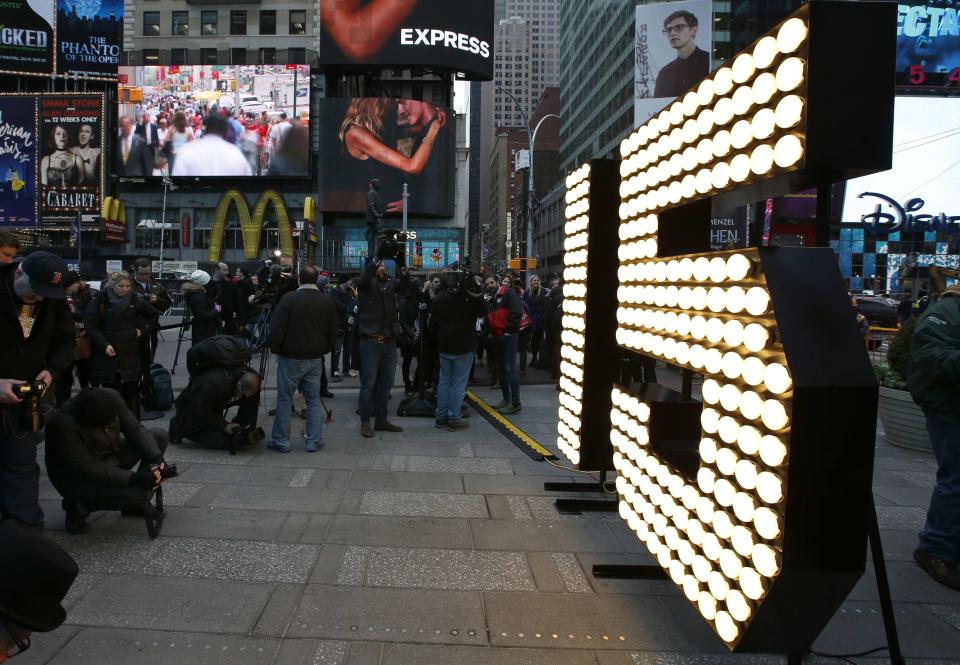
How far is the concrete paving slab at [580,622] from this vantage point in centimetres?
320

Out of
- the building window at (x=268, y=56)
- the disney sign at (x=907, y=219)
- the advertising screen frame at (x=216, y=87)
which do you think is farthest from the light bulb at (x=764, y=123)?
the disney sign at (x=907, y=219)

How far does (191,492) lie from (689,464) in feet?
14.0

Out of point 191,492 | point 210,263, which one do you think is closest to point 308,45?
point 210,263

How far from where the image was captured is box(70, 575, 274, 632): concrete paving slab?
325 centimetres

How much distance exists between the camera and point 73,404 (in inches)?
171

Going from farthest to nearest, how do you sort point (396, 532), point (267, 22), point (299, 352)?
point (267, 22), point (299, 352), point (396, 532)

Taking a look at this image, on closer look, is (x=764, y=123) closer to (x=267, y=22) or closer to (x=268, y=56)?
(x=268, y=56)

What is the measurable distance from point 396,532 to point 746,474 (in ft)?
9.72

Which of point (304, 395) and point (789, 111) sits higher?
point (789, 111)

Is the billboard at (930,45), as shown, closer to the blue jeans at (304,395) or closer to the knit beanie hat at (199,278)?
the knit beanie hat at (199,278)

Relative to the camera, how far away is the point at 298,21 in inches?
1911

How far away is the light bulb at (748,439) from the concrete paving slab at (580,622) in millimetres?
1474

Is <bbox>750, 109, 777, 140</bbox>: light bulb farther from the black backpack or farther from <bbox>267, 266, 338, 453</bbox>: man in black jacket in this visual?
the black backpack

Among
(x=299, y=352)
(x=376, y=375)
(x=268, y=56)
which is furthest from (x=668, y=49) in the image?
(x=299, y=352)
